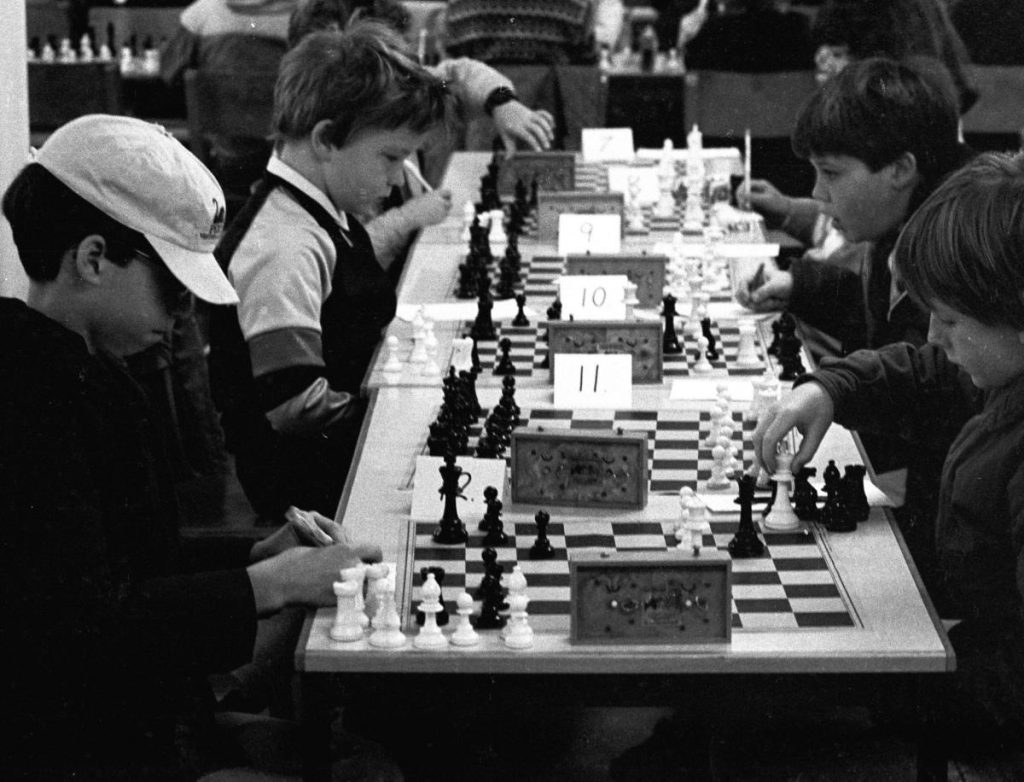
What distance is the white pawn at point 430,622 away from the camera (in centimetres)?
236

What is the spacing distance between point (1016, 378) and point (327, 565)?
3.81 ft

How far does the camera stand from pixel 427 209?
5109 millimetres

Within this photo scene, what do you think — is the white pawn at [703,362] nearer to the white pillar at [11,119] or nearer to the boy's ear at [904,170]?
the boy's ear at [904,170]

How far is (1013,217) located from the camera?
277 cm

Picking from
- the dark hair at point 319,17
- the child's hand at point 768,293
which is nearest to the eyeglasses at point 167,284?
the child's hand at point 768,293

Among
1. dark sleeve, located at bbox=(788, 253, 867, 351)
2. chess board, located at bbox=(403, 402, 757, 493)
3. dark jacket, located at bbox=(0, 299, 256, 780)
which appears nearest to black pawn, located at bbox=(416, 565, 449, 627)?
dark jacket, located at bbox=(0, 299, 256, 780)

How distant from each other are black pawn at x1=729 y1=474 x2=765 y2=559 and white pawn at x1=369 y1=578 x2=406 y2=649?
0.58 meters

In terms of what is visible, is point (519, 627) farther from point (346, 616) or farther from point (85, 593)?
point (85, 593)

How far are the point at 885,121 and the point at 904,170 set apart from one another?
125 millimetres

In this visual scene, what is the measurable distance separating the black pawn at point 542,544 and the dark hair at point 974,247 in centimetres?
73

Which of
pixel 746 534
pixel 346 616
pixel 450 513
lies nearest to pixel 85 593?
pixel 346 616

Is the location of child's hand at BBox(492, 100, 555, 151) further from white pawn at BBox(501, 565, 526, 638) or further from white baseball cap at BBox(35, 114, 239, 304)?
white pawn at BBox(501, 565, 526, 638)

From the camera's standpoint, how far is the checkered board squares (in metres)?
2.48

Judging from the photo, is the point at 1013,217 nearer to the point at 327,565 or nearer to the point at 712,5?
the point at 327,565
